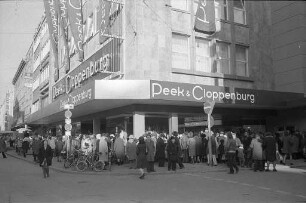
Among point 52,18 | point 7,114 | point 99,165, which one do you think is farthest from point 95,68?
point 7,114

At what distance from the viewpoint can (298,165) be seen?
18.0m

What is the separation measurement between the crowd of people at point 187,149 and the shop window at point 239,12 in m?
8.66

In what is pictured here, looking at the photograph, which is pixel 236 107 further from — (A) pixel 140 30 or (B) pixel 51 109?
(B) pixel 51 109

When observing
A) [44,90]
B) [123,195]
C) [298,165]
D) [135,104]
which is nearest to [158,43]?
[135,104]

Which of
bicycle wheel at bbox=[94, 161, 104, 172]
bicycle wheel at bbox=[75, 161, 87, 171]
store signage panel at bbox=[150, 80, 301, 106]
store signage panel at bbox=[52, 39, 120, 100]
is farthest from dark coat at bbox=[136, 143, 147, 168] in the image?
store signage panel at bbox=[52, 39, 120, 100]

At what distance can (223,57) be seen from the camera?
24250 mm

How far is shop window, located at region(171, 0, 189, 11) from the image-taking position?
2212cm

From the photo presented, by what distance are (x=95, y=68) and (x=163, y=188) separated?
14.8 meters

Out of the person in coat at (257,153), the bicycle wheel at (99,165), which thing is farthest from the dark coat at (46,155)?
the person in coat at (257,153)

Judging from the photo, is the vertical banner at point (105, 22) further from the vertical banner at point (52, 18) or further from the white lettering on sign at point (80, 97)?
the vertical banner at point (52, 18)

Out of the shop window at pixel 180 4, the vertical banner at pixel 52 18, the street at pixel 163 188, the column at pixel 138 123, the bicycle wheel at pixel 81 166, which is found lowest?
the street at pixel 163 188

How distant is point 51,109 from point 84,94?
10807 millimetres

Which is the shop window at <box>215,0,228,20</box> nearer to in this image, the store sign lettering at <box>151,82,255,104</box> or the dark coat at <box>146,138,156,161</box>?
the store sign lettering at <box>151,82,255,104</box>

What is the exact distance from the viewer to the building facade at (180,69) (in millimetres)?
19906
